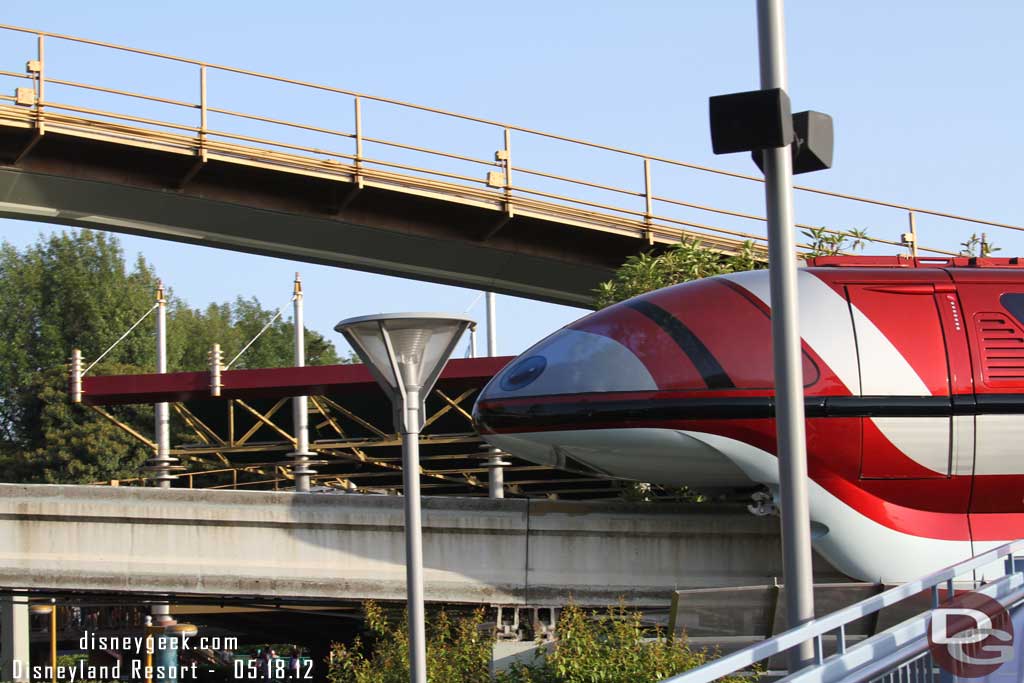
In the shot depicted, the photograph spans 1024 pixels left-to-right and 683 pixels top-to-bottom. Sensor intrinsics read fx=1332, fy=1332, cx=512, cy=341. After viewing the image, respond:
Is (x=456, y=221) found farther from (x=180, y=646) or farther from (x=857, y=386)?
(x=180, y=646)

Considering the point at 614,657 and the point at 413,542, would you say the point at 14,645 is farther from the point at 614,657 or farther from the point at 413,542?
the point at 413,542

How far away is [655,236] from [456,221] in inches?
149

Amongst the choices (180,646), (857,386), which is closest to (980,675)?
(857,386)

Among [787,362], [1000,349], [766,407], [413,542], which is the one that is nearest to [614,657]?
[766,407]

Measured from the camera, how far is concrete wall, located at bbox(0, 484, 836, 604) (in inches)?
614

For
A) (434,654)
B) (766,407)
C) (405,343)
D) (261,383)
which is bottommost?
(434,654)

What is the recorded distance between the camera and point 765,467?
14.0m

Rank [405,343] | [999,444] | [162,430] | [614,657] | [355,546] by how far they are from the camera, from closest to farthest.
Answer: [405,343] → [614,657] → [999,444] → [355,546] → [162,430]

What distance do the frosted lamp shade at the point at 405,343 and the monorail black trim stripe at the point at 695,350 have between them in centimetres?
477

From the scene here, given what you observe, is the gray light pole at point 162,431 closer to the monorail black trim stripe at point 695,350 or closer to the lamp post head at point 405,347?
the monorail black trim stripe at point 695,350

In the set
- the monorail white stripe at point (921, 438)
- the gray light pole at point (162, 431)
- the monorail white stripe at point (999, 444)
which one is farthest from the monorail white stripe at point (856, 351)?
the gray light pole at point (162, 431)

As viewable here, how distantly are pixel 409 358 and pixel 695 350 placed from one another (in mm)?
5129

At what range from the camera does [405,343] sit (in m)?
9.55

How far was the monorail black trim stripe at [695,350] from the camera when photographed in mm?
13859
